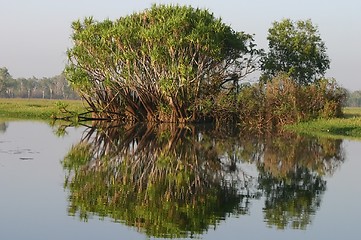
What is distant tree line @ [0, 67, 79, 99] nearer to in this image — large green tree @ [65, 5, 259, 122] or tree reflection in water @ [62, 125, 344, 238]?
large green tree @ [65, 5, 259, 122]

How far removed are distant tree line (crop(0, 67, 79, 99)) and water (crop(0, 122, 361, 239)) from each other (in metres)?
136

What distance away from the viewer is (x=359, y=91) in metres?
185

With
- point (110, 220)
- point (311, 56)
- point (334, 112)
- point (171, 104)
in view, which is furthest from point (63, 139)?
point (311, 56)

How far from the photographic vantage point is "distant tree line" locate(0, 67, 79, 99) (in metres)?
160

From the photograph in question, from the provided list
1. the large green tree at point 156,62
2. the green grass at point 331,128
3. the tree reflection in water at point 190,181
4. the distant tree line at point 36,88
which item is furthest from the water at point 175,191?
the distant tree line at point 36,88

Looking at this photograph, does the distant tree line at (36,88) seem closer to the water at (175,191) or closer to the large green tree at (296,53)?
the large green tree at (296,53)

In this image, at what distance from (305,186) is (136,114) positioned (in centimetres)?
3067

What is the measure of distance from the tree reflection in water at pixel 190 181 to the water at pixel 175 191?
0.02 m

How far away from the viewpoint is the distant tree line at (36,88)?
526 ft

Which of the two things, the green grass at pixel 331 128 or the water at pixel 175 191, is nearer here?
the water at pixel 175 191

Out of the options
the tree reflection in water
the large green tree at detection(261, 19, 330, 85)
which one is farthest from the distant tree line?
the tree reflection in water

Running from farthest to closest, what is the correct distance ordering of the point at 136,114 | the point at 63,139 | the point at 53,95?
1. the point at 53,95
2. the point at 136,114
3. the point at 63,139

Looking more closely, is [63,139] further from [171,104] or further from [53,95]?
[53,95]

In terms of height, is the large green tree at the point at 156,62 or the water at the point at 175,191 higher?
the large green tree at the point at 156,62
